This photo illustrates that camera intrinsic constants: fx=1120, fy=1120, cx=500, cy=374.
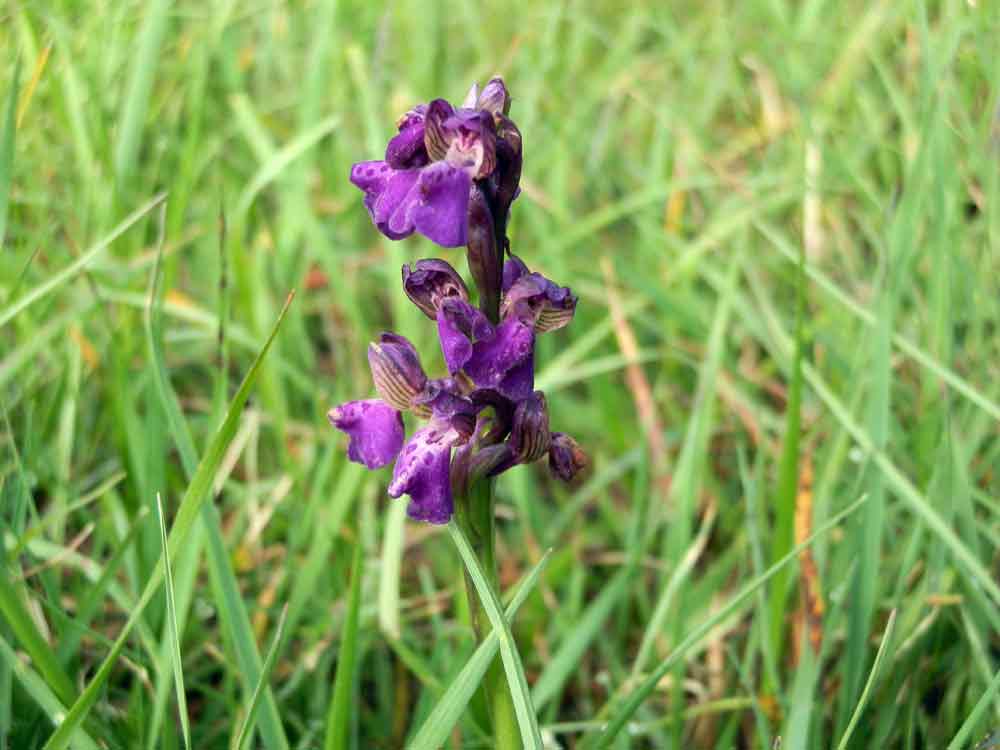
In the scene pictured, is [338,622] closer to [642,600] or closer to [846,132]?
[642,600]

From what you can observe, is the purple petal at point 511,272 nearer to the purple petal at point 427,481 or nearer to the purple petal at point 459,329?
the purple petal at point 459,329

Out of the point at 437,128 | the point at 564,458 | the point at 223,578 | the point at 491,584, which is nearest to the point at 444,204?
the point at 437,128

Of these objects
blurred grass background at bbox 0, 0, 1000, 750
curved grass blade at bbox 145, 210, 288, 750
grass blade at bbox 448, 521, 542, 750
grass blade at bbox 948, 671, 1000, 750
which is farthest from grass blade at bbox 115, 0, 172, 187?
grass blade at bbox 948, 671, 1000, 750

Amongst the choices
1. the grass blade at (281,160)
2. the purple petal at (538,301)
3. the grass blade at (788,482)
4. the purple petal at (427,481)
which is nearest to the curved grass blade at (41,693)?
the purple petal at (427,481)

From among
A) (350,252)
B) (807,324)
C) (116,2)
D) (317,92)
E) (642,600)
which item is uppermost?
(116,2)

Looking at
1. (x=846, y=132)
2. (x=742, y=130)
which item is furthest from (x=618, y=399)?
(x=742, y=130)

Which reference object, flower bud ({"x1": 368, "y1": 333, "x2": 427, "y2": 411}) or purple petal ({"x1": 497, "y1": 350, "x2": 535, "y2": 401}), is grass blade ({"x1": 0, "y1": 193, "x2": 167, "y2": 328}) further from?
purple petal ({"x1": 497, "y1": 350, "x2": 535, "y2": 401})

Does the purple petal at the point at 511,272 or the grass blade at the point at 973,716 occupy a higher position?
the purple petal at the point at 511,272
